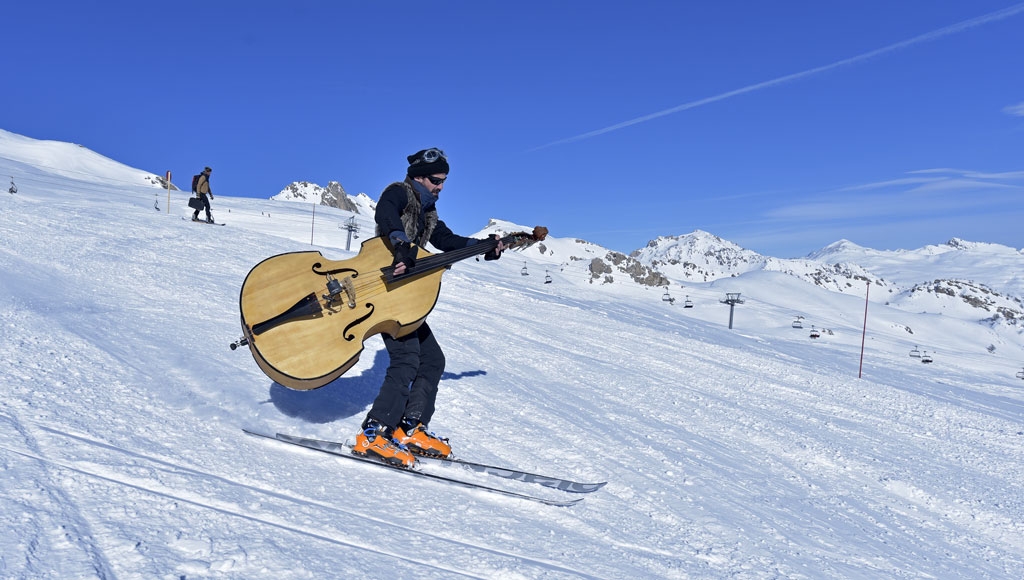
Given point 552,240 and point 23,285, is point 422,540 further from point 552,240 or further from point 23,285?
point 552,240

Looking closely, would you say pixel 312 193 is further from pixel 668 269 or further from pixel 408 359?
pixel 408 359

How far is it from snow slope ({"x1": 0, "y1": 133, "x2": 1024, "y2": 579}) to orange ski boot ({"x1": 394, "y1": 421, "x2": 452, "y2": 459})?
0.28m

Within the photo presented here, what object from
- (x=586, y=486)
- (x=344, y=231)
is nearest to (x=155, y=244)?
(x=586, y=486)

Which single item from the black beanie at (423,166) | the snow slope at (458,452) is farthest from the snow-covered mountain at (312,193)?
the black beanie at (423,166)

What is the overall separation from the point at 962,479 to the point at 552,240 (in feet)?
189

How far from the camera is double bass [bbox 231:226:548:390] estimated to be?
12.5ft

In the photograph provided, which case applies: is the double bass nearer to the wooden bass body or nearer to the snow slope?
the wooden bass body

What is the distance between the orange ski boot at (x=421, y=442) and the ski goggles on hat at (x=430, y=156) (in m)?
2.00

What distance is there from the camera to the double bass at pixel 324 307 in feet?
12.5

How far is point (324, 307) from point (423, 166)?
135cm

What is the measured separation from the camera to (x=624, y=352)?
34.0 ft

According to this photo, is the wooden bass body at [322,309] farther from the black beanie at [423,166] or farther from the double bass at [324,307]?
the black beanie at [423,166]

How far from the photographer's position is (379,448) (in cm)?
394

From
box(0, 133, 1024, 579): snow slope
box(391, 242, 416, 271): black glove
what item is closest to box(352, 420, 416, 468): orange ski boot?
box(0, 133, 1024, 579): snow slope
